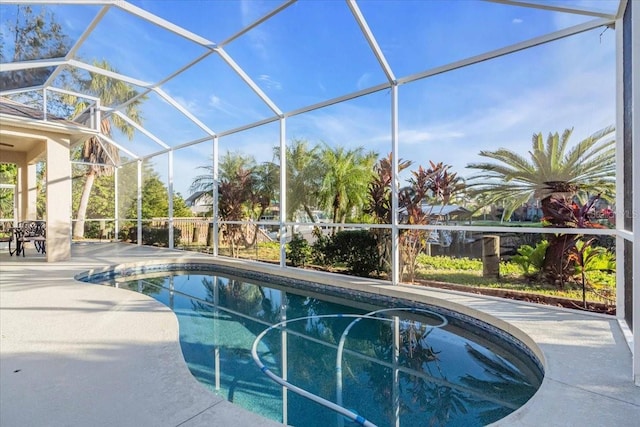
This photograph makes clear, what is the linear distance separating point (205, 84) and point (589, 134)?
23.2 feet

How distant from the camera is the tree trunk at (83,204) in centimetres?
1438

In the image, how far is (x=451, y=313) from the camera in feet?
16.9

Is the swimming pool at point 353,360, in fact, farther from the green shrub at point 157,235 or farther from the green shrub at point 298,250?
the green shrub at point 157,235

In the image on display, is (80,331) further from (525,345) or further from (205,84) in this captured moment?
(205,84)

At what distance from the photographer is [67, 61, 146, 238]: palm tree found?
28.3ft

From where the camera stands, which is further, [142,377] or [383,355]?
[383,355]

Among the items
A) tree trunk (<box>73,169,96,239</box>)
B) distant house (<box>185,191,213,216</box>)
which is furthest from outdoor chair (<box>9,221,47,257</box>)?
distant house (<box>185,191,213,216</box>)

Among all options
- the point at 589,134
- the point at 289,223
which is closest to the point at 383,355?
the point at 589,134

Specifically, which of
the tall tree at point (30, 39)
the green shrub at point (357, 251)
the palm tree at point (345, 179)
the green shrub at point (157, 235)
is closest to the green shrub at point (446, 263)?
the green shrub at point (357, 251)

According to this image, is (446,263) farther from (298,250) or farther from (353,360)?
(298,250)

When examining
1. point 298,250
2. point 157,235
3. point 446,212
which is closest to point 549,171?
point 446,212

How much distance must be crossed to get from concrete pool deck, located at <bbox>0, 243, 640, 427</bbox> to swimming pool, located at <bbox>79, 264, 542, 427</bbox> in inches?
14.0

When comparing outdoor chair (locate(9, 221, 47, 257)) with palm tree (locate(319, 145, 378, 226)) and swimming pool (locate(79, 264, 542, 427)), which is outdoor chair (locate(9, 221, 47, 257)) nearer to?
swimming pool (locate(79, 264, 542, 427))

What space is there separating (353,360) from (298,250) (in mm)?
4617
